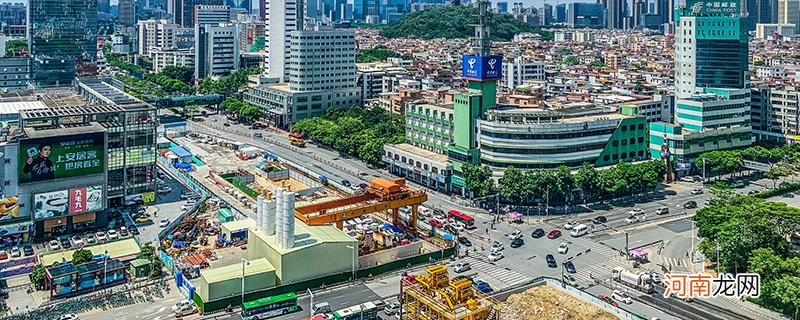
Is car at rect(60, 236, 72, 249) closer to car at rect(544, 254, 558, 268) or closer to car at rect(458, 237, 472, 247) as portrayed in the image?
car at rect(458, 237, 472, 247)

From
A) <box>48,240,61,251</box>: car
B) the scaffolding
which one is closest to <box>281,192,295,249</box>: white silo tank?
the scaffolding

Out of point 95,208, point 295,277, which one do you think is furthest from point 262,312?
point 95,208

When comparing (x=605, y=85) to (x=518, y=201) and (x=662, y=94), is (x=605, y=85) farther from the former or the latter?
(x=518, y=201)

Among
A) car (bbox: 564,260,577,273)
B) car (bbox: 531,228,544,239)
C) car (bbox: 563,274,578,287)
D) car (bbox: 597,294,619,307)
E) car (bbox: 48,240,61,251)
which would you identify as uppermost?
car (bbox: 531,228,544,239)

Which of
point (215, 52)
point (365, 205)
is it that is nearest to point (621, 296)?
point (365, 205)

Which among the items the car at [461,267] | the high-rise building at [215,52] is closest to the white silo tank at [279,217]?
the car at [461,267]

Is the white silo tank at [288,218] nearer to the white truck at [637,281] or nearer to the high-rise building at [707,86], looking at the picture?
the white truck at [637,281]
